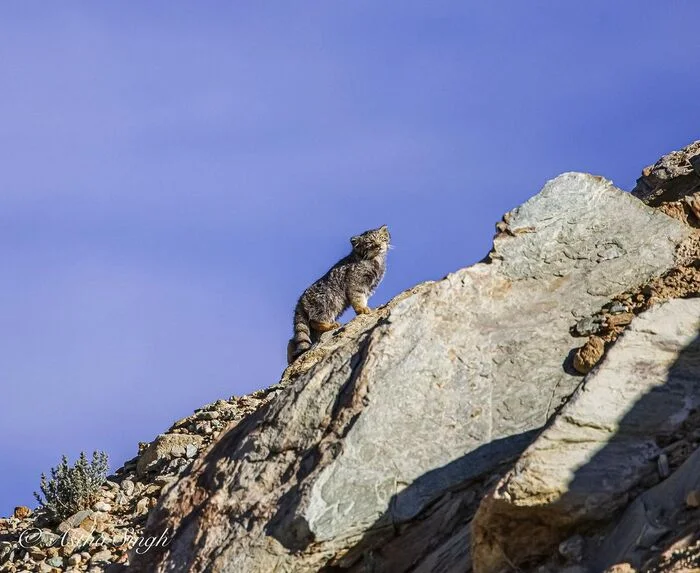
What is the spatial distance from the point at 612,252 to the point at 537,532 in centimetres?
432

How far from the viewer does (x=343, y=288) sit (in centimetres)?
2044

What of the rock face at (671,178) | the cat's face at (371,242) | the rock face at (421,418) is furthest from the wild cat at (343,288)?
the rock face at (421,418)

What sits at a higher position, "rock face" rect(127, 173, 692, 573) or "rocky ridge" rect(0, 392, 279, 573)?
"rocky ridge" rect(0, 392, 279, 573)

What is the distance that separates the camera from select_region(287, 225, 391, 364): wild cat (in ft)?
65.5

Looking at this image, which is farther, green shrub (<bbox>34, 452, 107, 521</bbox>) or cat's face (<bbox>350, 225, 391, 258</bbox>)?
cat's face (<bbox>350, 225, 391, 258</bbox>)

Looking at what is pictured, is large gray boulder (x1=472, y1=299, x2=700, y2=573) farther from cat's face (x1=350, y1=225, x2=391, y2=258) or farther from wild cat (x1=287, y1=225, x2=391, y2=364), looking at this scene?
cat's face (x1=350, y1=225, x2=391, y2=258)

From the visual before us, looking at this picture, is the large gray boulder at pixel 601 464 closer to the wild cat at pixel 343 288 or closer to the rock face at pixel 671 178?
the rock face at pixel 671 178

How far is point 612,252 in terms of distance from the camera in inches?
413

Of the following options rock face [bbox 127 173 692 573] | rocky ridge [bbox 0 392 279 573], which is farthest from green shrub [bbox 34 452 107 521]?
rock face [bbox 127 173 692 573]

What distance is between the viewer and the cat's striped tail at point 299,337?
1894cm

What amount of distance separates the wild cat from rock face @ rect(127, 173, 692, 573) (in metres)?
9.34

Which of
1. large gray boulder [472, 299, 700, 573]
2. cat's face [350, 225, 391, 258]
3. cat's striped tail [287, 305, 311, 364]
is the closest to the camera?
large gray boulder [472, 299, 700, 573]

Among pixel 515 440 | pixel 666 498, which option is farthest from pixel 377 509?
pixel 666 498

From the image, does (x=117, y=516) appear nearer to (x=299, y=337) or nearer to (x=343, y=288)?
(x=299, y=337)
